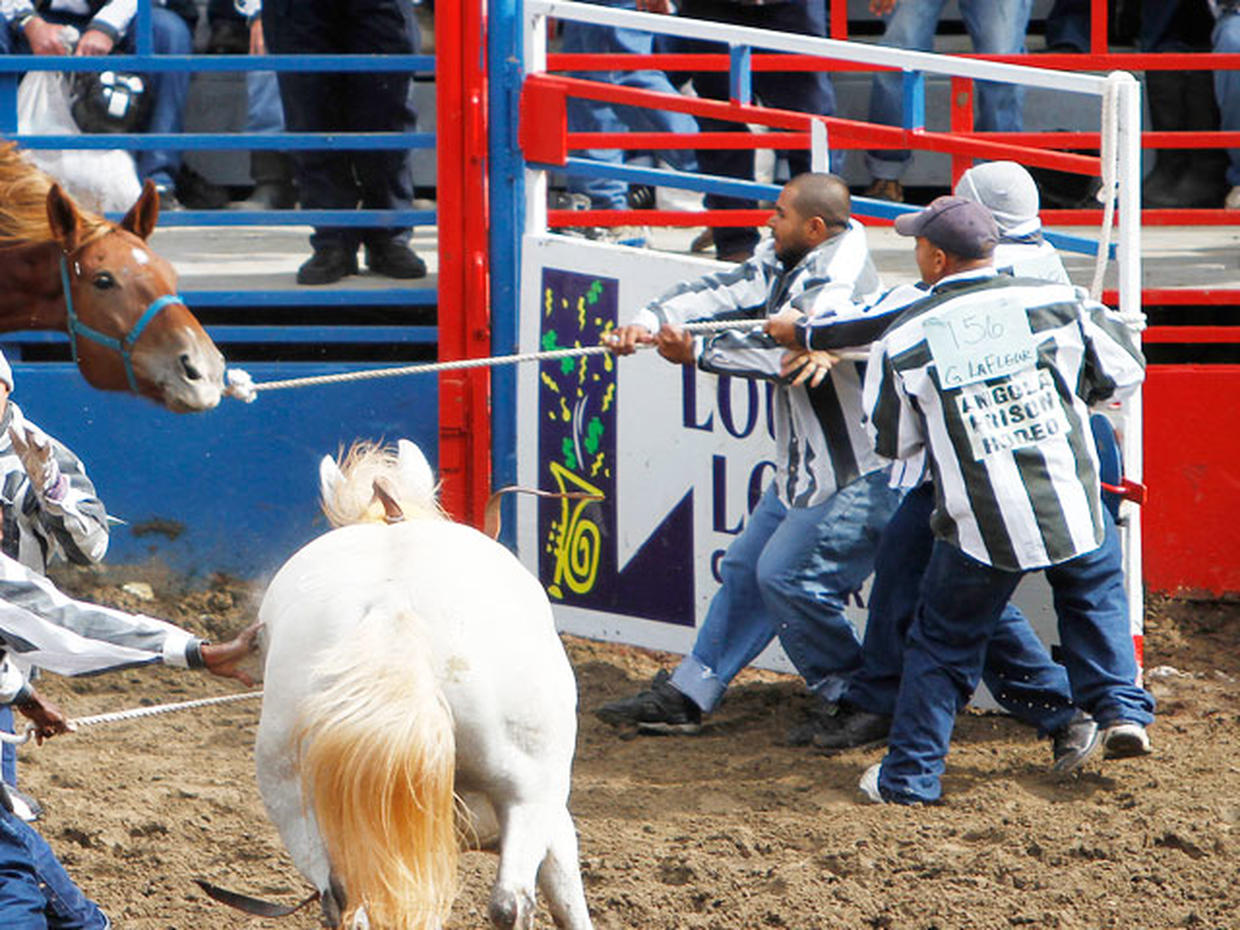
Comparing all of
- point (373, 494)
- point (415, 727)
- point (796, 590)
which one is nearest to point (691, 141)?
point (796, 590)

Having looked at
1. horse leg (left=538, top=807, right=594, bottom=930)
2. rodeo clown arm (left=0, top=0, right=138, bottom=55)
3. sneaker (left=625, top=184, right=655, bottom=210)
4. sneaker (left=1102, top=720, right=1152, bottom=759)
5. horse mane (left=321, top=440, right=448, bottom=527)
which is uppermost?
rodeo clown arm (left=0, top=0, right=138, bottom=55)

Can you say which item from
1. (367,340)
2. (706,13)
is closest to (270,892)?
(367,340)

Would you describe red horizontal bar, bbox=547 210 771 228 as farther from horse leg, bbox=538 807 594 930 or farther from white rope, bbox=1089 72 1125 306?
horse leg, bbox=538 807 594 930

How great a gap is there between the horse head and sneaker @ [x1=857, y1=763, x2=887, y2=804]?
2217mm

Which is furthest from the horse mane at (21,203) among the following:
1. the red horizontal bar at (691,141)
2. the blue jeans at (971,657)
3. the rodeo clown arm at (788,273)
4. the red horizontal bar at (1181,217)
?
the red horizontal bar at (1181,217)

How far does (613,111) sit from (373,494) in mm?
4515

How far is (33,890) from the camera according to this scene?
11.2 feet

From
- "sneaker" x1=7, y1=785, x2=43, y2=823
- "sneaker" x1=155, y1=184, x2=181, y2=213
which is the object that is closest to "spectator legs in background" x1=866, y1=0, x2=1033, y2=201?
"sneaker" x1=155, y1=184, x2=181, y2=213

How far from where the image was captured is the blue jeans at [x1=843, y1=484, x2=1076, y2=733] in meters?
5.14

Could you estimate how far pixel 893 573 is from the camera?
17.0 feet

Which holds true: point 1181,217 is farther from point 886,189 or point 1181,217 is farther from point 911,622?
point 911,622

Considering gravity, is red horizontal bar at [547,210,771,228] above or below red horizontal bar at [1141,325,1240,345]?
above

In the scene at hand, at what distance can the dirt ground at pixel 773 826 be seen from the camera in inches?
169

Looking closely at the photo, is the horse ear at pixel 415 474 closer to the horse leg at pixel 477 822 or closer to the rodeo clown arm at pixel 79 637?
the rodeo clown arm at pixel 79 637
